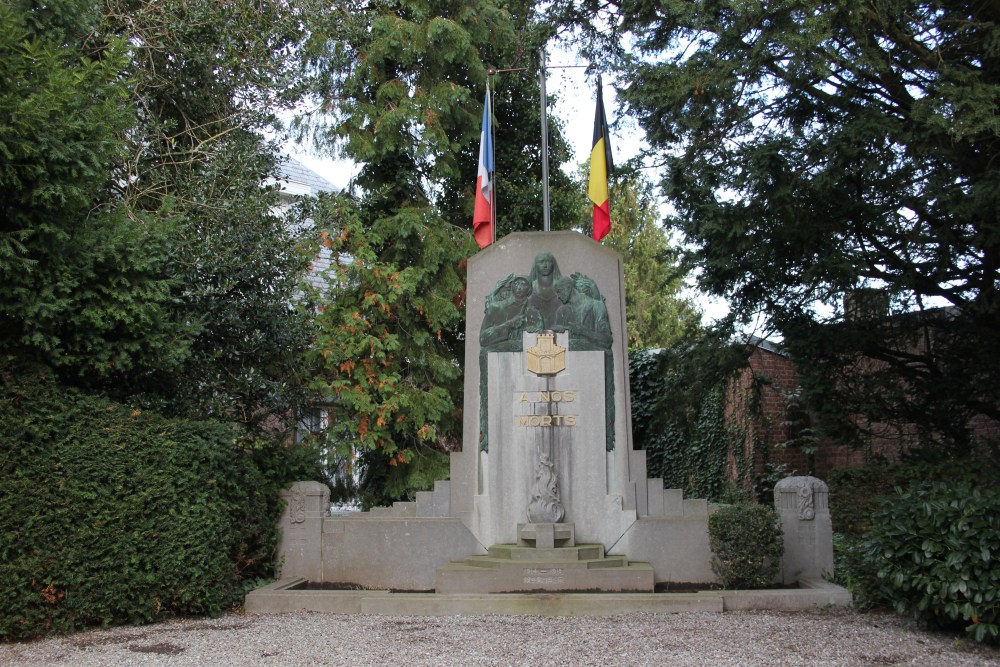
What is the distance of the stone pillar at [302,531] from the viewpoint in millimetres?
10347

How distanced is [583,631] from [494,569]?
1.87 m

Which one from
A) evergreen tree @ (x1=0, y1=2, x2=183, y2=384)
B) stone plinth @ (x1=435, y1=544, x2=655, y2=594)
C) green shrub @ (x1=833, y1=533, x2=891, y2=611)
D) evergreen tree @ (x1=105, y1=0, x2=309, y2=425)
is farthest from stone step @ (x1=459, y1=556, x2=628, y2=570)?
evergreen tree @ (x1=0, y1=2, x2=183, y2=384)

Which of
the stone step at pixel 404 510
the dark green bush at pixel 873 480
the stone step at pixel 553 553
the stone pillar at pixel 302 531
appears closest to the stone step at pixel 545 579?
the stone step at pixel 553 553

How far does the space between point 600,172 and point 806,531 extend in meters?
5.24

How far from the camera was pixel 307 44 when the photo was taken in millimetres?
14211

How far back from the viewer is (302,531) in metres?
10.4

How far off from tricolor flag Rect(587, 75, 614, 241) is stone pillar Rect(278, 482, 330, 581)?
16.1 ft

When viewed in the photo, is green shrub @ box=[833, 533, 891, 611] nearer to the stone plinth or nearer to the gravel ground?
the gravel ground

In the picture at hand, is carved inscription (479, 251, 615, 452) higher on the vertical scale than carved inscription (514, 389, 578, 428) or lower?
higher

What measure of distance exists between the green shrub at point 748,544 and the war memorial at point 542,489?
52 centimetres

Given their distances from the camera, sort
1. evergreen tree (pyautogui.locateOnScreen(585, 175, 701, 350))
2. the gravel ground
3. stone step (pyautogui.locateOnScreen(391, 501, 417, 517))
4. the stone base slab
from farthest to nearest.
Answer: evergreen tree (pyautogui.locateOnScreen(585, 175, 701, 350)), stone step (pyautogui.locateOnScreen(391, 501, 417, 517)), the stone base slab, the gravel ground

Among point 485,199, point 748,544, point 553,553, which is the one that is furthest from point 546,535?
point 485,199

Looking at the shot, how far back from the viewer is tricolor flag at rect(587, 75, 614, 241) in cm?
1176

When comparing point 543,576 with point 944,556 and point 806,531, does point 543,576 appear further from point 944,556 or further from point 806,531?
point 944,556
